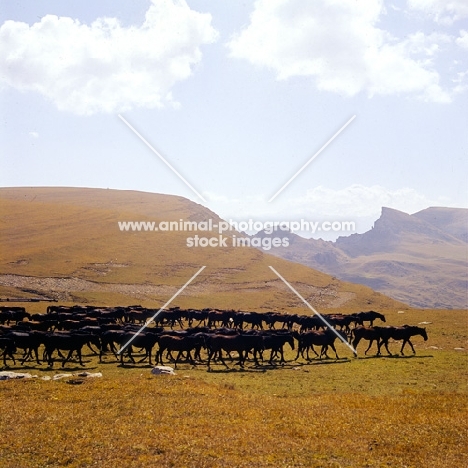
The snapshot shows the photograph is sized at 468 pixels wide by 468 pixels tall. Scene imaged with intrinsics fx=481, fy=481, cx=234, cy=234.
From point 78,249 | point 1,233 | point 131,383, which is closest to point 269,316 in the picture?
point 131,383

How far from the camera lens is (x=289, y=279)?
9944cm

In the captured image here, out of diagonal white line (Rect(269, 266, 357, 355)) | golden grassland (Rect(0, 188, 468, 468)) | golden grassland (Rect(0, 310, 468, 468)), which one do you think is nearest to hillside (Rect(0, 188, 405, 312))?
diagonal white line (Rect(269, 266, 357, 355))

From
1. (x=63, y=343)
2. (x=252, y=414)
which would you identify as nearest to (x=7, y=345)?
(x=63, y=343)

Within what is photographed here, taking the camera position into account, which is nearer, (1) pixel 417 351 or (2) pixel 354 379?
(2) pixel 354 379

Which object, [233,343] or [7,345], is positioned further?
[233,343]

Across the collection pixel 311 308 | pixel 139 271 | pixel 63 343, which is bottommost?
pixel 311 308

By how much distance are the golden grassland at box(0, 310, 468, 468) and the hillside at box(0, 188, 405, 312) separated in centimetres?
4700

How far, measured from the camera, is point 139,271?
306ft

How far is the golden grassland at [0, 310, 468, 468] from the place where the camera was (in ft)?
37.9

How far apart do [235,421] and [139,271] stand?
267 ft

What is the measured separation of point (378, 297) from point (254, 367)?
68740mm

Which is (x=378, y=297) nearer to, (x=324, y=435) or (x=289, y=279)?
(x=289, y=279)

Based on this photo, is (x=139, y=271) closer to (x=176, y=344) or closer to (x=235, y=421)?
(x=176, y=344)

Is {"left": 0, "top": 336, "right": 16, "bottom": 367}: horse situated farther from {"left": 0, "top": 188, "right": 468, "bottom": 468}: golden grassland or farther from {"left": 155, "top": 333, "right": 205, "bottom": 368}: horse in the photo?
{"left": 155, "top": 333, "right": 205, "bottom": 368}: horse
